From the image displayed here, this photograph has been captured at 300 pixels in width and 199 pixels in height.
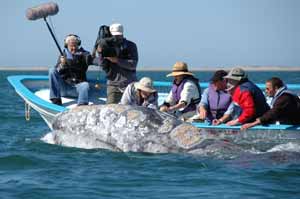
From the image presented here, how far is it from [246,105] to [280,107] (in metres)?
0.54

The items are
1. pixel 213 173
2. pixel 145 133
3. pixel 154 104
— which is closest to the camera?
pixel 213 173

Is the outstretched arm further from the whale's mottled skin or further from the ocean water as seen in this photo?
the whale's mottled skin

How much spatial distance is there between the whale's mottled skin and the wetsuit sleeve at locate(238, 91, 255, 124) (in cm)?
76

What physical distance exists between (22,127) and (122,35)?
5.02 meters

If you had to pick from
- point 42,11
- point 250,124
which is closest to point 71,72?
point 42,11

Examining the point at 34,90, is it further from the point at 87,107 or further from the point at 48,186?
the point at 48,186

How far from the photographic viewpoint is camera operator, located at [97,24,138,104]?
14172mm

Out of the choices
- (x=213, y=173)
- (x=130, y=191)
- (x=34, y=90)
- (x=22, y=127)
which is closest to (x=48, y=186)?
(x=130, y=191)

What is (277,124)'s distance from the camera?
12.5 meters

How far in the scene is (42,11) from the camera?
15.5 metres

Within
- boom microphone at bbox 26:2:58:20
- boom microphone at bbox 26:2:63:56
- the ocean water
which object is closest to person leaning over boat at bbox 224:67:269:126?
the ocean water

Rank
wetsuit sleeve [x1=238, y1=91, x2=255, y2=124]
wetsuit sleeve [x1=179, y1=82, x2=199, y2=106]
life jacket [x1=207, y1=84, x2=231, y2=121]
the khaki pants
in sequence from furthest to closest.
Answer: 1. the khaki pants
2. wetsuit sleeve [x1=179, y1=82, x2=199, y2=106]
3. life jacket [x1=207, y1=84, x2=231, y2=121]
4. wetsuit sleeve [x1=238, y1=91, x2=255, y2=124]

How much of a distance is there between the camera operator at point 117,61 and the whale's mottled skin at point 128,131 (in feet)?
5.56

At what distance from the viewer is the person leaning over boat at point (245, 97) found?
486 inches
